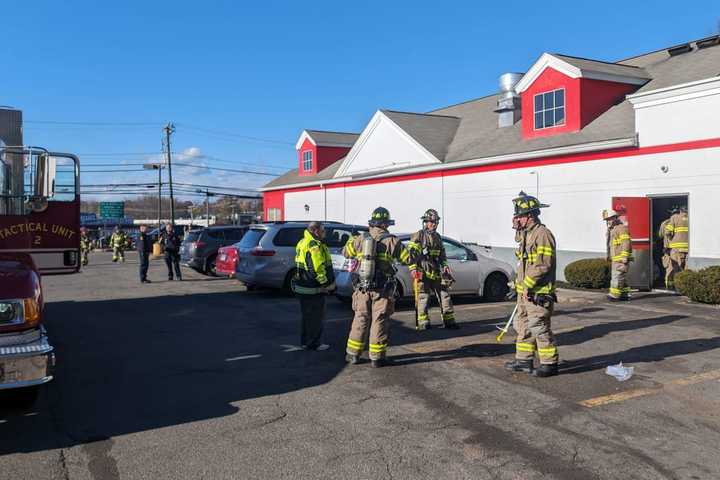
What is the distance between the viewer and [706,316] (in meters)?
10.8

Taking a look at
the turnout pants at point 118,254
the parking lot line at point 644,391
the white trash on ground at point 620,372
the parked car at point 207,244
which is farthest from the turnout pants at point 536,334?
the turnout pants at point 118,254

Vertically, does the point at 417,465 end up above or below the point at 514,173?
below

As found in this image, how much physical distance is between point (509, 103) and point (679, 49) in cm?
541

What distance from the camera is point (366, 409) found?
18.6 ft

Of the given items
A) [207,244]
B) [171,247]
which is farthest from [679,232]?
[171,247]

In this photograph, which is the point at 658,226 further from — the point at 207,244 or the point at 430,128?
the point at 207,244

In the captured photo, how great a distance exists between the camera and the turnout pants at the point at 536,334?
6.68 metres

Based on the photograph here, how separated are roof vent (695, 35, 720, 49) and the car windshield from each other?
46.1 ft

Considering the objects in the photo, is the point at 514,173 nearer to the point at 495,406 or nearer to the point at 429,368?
the point at 429,368

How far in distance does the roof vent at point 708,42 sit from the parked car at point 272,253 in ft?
39.5

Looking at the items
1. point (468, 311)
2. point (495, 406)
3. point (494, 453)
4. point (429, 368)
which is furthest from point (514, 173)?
point (494, 453)

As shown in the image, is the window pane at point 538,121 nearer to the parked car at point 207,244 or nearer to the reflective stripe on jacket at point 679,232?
the reflective stripe on jacket at point 679,232

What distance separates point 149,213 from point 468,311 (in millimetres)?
116836

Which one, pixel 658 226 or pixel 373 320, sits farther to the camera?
pixel 658 226
